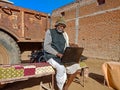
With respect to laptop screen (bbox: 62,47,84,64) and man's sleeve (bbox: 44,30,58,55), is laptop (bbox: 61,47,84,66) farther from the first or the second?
man's sleeve (bbox: 44,30,58,55)

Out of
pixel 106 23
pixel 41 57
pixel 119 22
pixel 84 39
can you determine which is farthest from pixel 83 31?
pixel 41 57

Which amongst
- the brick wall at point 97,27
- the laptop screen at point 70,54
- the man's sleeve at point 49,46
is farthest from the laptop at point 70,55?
the brick wall at point 97,27

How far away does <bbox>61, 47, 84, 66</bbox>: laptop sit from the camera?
11.6 feet

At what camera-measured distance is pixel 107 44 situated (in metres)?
12.5

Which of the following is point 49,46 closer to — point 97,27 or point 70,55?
point 70,55

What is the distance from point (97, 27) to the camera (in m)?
13.5

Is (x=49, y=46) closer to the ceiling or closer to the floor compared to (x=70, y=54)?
closer to the ceiling

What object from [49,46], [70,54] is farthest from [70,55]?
[49,46]

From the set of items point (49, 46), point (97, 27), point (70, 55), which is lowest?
point (70, 55)

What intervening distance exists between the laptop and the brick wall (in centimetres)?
831

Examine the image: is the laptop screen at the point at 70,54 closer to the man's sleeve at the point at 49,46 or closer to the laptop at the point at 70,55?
the laptop at the point at 70,55

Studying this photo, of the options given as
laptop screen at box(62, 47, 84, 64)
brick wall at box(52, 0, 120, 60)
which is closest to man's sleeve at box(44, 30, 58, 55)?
laptop screen at box(62, 47, 84, 64)

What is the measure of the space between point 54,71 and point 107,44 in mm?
9470

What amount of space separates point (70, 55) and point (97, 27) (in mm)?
10404
